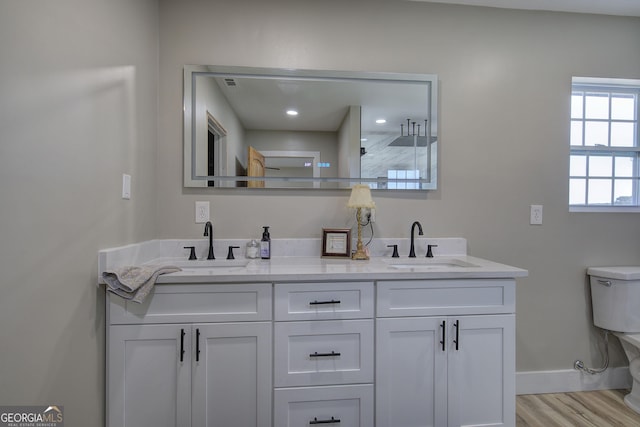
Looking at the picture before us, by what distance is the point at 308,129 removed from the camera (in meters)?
1.87

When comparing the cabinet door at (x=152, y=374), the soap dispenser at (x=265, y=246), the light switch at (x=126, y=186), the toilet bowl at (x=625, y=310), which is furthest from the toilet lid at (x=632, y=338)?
the light switch at (x=126, y=186)

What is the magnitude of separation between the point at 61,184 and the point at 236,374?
1.01 metres

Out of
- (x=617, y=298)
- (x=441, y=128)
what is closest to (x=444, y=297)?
(x=441, y=128)

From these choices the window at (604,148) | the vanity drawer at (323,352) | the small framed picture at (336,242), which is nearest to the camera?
the vanity drawer at (323,352)

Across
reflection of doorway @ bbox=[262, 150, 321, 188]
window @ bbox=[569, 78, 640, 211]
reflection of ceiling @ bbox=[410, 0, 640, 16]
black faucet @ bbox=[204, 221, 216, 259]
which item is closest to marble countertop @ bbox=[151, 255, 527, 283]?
black faucet @ bbox=[204, 221, 216, 259]

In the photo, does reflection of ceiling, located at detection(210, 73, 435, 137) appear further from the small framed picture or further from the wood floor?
the wood floor

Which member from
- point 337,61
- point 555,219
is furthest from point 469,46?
point 555,219

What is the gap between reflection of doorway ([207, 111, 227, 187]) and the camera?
71.4 inches

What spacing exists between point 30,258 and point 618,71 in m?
3.36

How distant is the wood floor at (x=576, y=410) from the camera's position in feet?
5.47

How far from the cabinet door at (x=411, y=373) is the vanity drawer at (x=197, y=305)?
0.57 m

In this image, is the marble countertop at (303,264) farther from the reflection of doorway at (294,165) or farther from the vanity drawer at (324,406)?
the vanity drawer at (324,406)

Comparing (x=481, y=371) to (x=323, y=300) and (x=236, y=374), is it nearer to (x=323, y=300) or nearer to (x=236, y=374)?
(x=323, y=300)

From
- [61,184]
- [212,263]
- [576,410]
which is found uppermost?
[61,184]
